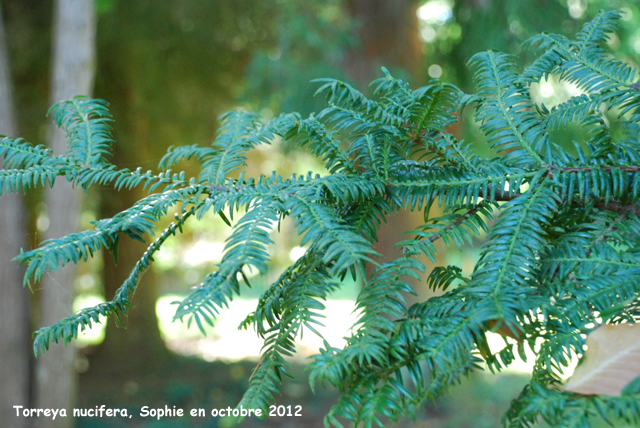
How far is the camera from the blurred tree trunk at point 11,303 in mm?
2896

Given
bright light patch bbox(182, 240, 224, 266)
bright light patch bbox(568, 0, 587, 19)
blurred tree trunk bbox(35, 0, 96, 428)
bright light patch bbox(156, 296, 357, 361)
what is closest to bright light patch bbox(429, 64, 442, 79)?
bright light patch bbox(568, 0, 587, 19)

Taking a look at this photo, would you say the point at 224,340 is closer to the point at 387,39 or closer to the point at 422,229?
the point at 387,39

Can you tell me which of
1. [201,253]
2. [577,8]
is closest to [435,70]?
[577,8]

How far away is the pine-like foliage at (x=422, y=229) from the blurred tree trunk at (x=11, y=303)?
2653 millimetres

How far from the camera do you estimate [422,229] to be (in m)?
0.69

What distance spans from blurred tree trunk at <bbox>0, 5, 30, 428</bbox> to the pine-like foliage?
8.70ft

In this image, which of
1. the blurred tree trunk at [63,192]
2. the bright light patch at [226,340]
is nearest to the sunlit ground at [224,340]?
the bright light patch at [226,340]

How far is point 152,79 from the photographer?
438cm

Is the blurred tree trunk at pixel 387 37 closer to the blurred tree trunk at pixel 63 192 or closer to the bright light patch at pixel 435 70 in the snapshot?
the bright light patch at pixel 435 70

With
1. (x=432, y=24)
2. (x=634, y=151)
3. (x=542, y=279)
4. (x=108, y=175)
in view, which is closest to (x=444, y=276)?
(x=542, y=279)

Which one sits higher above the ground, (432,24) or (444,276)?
A: (432,24)

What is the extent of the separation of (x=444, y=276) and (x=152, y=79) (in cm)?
432

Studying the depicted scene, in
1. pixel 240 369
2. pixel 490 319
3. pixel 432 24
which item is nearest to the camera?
pixel 490 319

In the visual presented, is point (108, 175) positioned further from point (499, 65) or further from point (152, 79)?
point (152, 79)
